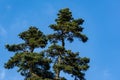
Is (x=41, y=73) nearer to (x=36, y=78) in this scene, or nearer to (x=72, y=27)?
(x=36, y=78)

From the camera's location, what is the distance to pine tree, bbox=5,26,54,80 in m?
69.8

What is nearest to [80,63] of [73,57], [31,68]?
[73,57]

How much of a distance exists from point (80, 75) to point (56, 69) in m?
3.50

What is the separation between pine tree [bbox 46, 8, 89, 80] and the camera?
230 ft

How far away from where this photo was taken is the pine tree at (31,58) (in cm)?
6975

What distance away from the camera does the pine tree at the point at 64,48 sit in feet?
230

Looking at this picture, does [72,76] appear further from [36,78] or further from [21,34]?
[21,34]

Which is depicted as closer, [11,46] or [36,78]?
[36,78]

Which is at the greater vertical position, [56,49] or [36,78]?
[56,49]

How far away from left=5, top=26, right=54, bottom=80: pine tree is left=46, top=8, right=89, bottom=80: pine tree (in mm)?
1331

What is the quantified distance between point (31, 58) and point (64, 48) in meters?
4.83

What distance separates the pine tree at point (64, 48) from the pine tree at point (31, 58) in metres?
1.33

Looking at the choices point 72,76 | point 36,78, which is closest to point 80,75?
point 72,76

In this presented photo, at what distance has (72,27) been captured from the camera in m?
72.9
